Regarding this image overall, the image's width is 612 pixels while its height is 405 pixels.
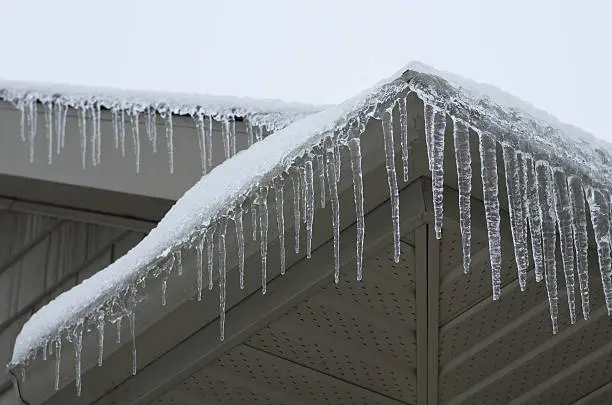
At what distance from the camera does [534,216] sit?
119 inches

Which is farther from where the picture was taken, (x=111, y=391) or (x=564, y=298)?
(x=111, y=391)

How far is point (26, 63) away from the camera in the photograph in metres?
5.47

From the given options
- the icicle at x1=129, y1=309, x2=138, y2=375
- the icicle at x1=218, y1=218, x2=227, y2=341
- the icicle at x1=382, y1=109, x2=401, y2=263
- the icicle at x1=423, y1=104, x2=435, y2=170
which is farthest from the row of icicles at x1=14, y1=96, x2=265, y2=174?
the icicle at x1=423, y1=104, x2=435, y2=170

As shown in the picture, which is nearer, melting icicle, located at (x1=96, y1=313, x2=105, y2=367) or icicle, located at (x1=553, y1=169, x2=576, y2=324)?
icicle, located at (x1=553, y1=169, x2=576, y2=324)

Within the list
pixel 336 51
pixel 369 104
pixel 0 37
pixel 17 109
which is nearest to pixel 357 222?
pixel 369 104

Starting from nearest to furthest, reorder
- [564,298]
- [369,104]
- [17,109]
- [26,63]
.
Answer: [369,104] → [564,298] → [17,109] → [26,63]

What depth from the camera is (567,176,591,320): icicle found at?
9.71 feet

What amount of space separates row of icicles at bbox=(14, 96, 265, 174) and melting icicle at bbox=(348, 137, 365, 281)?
4.93ft

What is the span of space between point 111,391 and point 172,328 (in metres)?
0.42

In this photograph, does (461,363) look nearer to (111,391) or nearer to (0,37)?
(111,391)

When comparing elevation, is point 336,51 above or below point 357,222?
above

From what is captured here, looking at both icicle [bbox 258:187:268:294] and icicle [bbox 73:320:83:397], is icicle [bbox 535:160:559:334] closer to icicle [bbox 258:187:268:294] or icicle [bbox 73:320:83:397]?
icicle [bbox 258:187:268:294]

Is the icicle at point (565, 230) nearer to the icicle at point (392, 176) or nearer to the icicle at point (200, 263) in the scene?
the icicle at point (392, 176)

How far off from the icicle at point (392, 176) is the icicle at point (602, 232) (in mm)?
511
